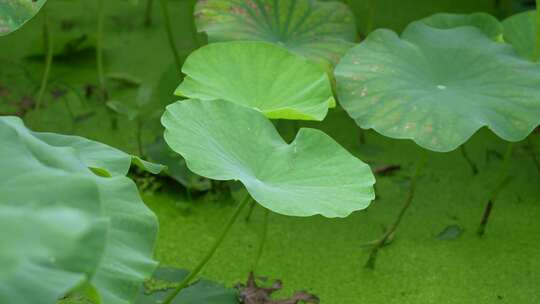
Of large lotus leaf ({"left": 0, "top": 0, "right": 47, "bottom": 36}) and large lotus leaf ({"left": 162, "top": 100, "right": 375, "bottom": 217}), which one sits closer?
large lotus leaf ({"left": 162, "top": 100, "right": 375, "bottom": 217})

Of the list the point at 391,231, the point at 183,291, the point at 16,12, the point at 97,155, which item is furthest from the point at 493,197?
the point at 16,12

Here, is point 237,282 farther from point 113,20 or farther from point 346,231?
point 113,20

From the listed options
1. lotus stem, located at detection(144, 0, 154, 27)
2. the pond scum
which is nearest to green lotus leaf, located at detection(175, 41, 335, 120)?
Result: the pond scum

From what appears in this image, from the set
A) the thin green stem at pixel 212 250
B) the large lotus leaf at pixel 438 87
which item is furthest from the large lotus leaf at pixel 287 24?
the thin green stem at pixel 212 250

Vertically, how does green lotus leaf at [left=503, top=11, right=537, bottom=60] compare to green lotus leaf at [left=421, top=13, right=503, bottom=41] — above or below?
→ below

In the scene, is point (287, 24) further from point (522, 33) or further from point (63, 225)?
point (63, 225)

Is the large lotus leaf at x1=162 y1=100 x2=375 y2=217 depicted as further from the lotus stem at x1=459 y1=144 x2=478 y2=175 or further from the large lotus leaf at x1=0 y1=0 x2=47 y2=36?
the lotus stem at x1=459 y1=144 x2=478 y2=175
